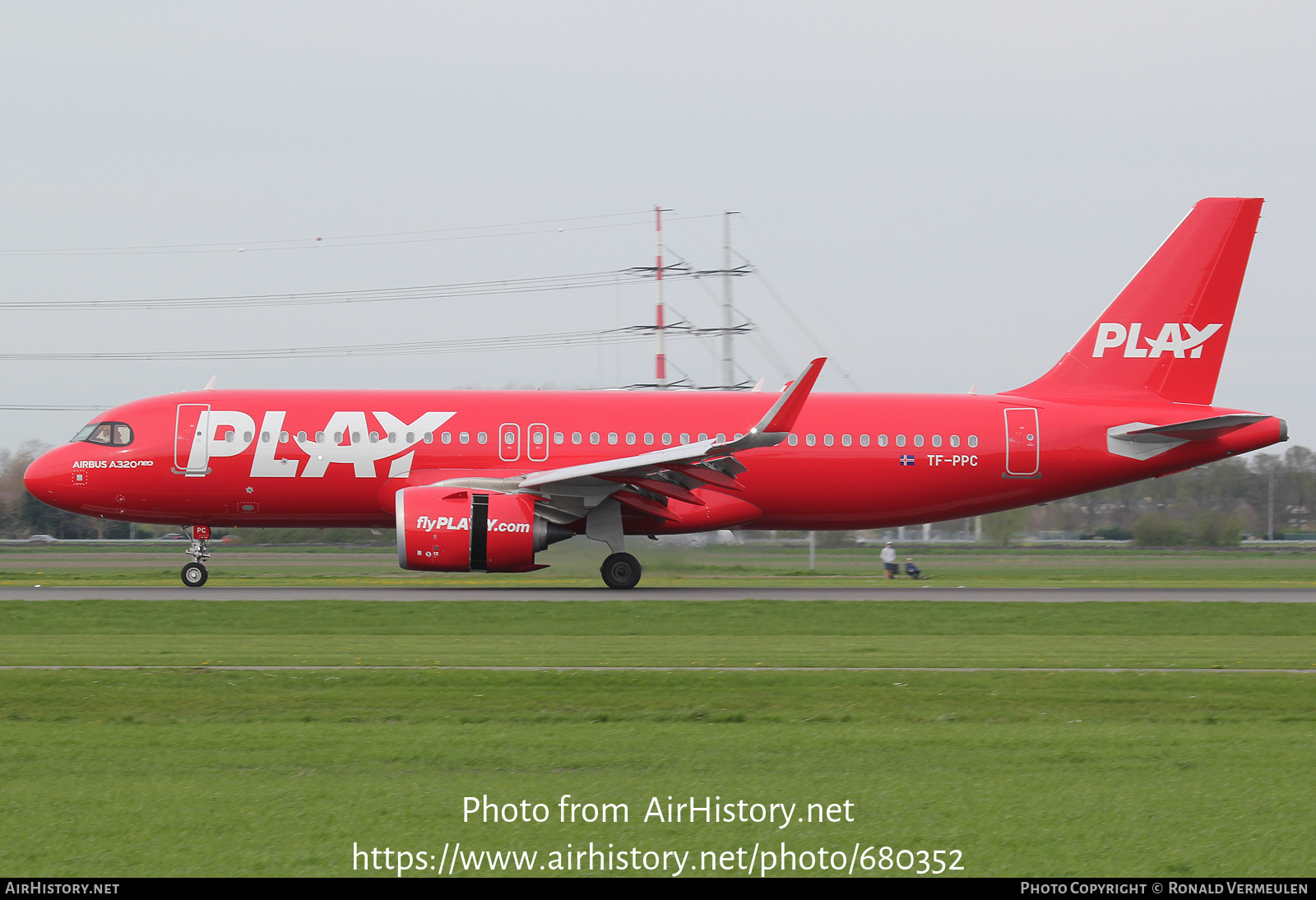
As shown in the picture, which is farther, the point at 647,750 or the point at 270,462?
the point at 270,462

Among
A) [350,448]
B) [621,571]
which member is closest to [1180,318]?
[621,571]

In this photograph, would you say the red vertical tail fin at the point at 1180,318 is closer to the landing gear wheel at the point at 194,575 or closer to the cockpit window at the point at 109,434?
the landing gear wheel at the point at 194,575

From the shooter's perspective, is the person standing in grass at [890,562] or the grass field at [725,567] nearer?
the grass field at [725,567]

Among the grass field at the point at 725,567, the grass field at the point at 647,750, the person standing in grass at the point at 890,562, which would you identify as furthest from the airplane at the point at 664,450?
the grass field at the point at 647,750

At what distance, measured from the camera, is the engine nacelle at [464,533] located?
24109 millimetres

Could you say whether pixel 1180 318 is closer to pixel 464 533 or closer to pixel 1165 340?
pixel 1165 340

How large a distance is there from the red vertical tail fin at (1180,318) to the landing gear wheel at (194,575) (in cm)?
1864

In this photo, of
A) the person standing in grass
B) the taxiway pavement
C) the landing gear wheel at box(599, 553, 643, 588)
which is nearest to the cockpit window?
the taxiway pavement

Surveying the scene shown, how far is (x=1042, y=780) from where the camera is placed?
8.18 meters

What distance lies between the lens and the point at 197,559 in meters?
26.7

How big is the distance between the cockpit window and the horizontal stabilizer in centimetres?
2093

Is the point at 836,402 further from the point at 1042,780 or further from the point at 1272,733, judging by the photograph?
the point at 1042,780

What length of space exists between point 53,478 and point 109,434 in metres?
1.42
